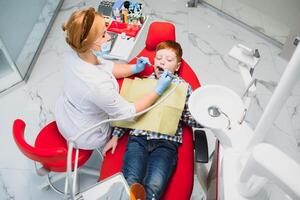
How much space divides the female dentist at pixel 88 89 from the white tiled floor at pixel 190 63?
2.28ft

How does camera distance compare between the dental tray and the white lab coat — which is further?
the dental tray

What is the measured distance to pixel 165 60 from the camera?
170 cm

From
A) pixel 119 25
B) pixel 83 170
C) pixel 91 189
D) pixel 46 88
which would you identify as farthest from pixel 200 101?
pixel 46 88

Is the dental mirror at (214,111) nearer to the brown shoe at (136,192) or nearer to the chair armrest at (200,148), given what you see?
the brown shoe at (136,192)

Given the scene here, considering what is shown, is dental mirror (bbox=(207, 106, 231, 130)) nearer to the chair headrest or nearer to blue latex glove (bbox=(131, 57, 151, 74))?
blue latex glove (bbox=(131, 57, 151, 74))

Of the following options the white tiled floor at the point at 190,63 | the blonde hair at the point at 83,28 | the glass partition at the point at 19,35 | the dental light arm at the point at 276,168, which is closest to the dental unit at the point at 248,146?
the dental light arm at the point at 276,168

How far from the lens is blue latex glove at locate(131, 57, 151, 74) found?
166 cm

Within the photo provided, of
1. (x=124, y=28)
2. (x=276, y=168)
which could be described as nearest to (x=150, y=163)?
(x=276, y=168)

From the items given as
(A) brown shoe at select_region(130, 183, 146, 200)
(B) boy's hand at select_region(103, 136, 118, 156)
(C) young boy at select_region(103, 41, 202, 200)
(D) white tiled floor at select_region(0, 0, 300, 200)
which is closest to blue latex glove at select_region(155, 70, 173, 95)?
(C) young boy at select_region(103, 41, 202, 200)

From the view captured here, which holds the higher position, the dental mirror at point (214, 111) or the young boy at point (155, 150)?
the dental mirror at point (214, 111)

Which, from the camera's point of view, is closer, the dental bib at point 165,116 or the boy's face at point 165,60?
the dental bib at point 165,116

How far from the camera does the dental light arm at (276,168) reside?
1.77 ft

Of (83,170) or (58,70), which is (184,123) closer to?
(83,170)

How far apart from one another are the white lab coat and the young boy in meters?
0.15
